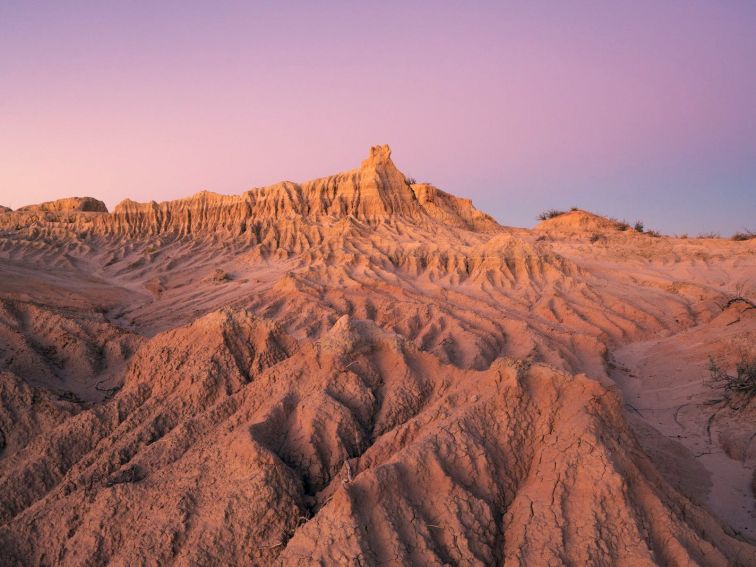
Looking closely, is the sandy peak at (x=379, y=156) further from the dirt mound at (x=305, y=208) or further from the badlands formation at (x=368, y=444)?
the badlands formation at (x=368, y=444)

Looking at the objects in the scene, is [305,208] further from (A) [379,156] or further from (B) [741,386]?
(B) [741,386]

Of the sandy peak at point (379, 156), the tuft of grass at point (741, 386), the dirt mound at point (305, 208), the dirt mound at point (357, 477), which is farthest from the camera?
the sandy peak at point (379, 156)

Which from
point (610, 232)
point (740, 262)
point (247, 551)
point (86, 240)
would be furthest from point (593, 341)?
point (86, 240)

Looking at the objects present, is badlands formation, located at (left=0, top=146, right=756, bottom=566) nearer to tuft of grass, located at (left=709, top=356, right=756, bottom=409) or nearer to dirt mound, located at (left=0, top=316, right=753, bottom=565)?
dirt mound, located at (left=0, top=316, right=753, bottom=565)

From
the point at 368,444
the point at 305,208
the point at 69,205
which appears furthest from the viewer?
the point at 69,205

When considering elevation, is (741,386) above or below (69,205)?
below

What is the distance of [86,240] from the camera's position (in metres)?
29.7

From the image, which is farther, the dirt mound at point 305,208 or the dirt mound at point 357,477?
the dirt mound at point 305,208

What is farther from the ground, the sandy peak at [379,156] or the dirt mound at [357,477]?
the sandy peak at [379,156]

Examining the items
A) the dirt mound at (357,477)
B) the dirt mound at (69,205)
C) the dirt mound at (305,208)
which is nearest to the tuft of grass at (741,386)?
the dirt mound at (357,477)

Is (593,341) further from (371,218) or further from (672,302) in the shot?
(371,218)

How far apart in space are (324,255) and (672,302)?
1141 centimetres

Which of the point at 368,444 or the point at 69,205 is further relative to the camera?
the point at 69,205

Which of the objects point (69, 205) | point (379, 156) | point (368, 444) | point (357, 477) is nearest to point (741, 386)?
point (368, 444)
